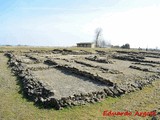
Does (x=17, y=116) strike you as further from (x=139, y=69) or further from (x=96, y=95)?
(x=139, y=69)

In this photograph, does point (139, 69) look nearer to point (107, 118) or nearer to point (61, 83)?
point (61, 83)

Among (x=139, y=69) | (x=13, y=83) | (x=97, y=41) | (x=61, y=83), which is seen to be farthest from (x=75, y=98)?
(x=97, y=41)

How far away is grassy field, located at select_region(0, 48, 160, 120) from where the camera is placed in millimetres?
11969

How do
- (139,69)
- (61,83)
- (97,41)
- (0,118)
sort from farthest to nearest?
1. (97,41)
2. (139,69)
3. (61,83)
4. (0,118)

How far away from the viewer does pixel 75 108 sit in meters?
13.0

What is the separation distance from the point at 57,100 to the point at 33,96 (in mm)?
2345

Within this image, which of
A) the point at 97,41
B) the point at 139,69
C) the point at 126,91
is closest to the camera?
the point at 126,91

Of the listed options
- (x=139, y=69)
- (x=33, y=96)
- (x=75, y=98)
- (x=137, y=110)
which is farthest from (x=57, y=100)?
(x=139, y=69)

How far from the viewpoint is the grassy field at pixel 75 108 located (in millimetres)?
11969

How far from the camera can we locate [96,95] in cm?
1477

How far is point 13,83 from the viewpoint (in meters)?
19.2

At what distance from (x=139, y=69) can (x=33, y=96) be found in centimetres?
1567

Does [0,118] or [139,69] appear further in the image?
[139,69]

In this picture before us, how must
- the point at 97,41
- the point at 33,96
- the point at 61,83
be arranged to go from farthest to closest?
the point at 97,41
the point at 61,83
the point at 33,96
